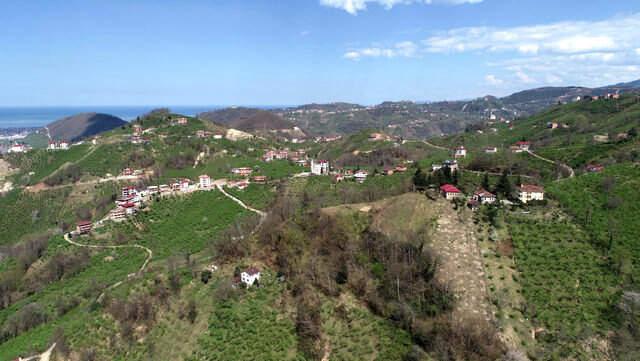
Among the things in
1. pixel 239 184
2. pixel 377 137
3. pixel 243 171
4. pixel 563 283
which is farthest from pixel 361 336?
pixel 377 137

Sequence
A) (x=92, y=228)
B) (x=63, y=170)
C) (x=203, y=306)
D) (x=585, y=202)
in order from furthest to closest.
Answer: (x=63, y=170) → (x=92, y=228) → (x=585, y=202) → (x=203, y=306)

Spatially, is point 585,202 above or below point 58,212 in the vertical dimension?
above

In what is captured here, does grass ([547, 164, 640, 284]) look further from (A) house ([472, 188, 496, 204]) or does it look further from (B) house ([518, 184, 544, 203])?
(A) house ([472, 188, 496, 204])

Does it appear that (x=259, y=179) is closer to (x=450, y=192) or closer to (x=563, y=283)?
(x=450, y=192)

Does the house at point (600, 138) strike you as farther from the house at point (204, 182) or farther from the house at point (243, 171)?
the house at point (204, 182)

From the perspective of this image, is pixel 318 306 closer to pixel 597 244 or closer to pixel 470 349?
pixel 470 349

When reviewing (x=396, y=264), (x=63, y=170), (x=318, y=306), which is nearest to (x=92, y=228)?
(x=63, y=170)

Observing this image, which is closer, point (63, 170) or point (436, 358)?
point (436, 358)

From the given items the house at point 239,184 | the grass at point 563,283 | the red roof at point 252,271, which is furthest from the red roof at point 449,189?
the house at point 239,184
